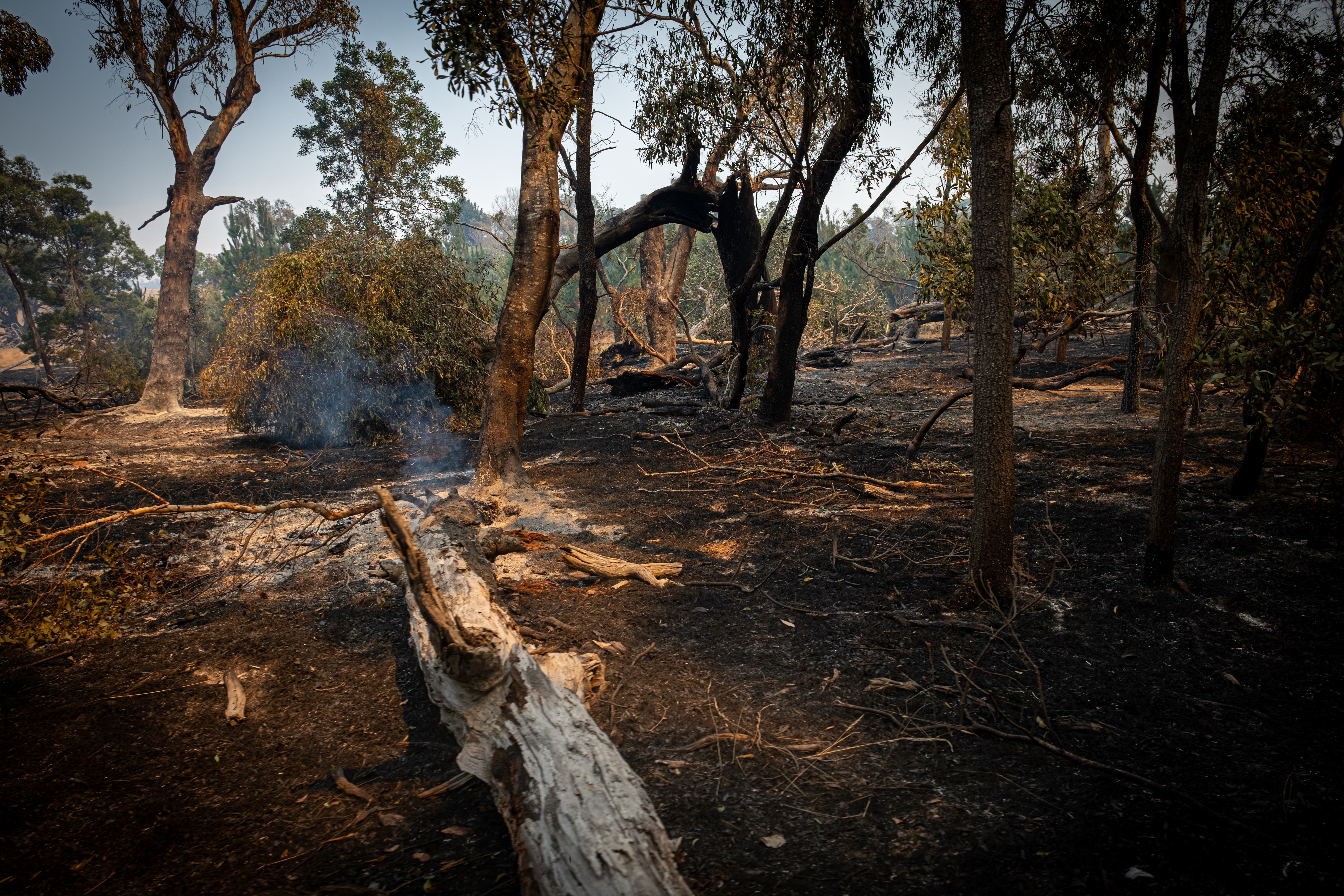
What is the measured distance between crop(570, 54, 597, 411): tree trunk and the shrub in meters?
2.10

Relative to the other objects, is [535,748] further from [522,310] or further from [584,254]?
[584,254]

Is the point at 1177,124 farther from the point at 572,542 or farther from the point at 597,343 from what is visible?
the point at 597,343

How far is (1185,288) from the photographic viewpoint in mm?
4188

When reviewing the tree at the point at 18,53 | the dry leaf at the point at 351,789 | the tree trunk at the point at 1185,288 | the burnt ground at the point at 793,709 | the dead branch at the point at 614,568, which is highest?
the tree at the point at 18,53

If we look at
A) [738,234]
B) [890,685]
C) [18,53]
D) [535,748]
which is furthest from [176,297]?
[890,685]

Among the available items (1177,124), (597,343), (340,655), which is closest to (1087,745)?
(340,655)

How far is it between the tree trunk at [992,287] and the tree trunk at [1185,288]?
2.95 feet

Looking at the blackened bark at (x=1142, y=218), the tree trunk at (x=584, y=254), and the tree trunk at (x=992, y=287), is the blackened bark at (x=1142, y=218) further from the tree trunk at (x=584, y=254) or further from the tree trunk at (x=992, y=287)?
the tree trunk at (x=584, y=254)

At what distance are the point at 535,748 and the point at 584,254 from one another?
11.1m

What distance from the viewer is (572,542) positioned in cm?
616

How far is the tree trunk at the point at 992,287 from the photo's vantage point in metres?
4.09

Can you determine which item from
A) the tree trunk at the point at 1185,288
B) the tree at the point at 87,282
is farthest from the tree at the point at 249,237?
the tree trunk at the point at 1185,288

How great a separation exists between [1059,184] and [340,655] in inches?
296

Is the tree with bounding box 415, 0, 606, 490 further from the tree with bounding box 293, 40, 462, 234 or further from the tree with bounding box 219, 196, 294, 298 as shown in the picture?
the tree with bounding box 219, 196, 294, 298
